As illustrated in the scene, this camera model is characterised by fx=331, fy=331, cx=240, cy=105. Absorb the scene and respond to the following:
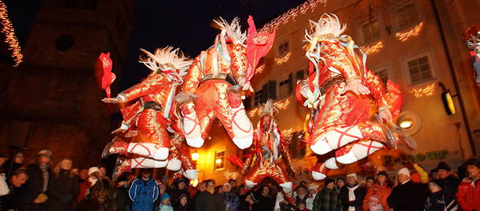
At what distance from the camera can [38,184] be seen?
196 inches

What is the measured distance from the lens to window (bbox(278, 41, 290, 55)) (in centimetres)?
1577

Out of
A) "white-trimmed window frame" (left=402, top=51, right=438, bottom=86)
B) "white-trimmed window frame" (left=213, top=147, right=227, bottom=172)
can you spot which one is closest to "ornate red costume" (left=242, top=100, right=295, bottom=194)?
"white-trimmed window frame" (left=402, top=51, right=438, bottom=86)

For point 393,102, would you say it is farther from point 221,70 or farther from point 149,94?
point 149,94

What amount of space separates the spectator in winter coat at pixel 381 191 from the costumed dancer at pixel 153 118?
9.69 ft

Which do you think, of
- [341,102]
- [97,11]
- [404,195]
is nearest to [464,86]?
[404,195]

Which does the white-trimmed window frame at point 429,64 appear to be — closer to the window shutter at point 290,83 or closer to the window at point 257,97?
the window shutter at point 290,83

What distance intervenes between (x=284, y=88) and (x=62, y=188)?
11.2 metres

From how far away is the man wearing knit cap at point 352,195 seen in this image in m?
5.82

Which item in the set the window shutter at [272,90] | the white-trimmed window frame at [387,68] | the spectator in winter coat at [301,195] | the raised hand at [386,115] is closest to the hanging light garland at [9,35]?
the window shutter at [272,90]

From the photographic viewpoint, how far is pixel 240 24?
4.59 meters

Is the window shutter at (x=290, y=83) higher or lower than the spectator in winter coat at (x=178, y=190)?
higher

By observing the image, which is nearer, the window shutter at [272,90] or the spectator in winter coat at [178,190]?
the spectator in winter coat at [178,190]

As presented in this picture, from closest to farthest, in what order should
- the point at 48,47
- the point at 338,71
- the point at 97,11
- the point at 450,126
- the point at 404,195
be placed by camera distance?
the point at 338,71
the point at 404,195
the point at 450,126
the point at 48,47
the point at 97,11

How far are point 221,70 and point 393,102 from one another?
2051mm
